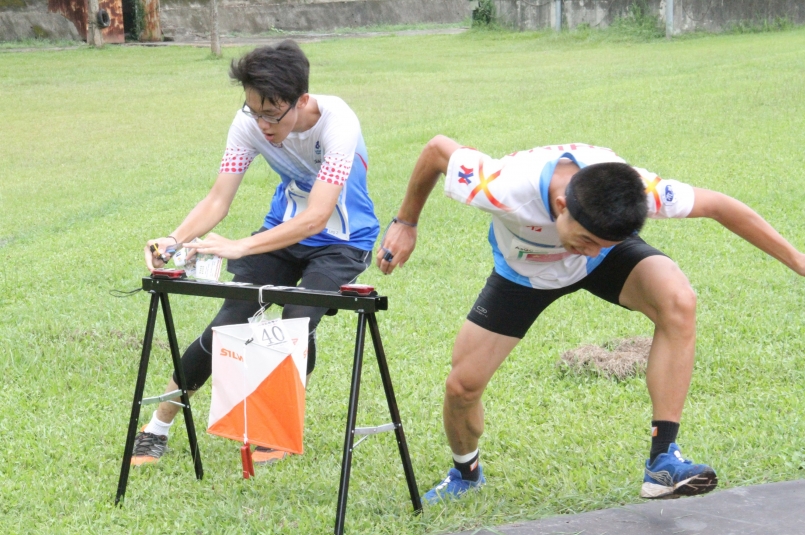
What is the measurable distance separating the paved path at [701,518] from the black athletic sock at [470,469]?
387mm

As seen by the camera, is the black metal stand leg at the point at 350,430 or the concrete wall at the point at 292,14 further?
the concrete wall at the point at 292,14

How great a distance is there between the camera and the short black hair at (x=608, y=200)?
10.8ft

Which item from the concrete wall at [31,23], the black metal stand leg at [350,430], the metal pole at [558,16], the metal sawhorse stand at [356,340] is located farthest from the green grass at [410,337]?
the concrete wall at [31,23]

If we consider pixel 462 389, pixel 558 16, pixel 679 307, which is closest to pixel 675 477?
pixel 679 307

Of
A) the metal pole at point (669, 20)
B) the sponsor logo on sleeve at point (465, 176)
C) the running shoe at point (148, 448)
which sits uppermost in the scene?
the metal pole at point (669, 20)

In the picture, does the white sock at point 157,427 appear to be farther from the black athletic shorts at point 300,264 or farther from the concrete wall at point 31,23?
the concrete wall at point 31,23

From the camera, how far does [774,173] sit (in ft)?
34.4

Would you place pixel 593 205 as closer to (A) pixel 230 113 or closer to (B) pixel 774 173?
(B) pixel 774 173

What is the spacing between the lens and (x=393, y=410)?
3.72 metres

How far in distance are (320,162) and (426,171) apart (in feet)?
2.70

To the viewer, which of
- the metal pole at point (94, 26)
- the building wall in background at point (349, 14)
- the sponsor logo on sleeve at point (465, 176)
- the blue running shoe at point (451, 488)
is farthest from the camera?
the metal pole at point (94, 26)

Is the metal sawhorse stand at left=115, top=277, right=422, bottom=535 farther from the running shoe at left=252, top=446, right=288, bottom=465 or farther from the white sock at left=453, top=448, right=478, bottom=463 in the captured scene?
the running shoe at left=252, top=446, right=288, bottom=465

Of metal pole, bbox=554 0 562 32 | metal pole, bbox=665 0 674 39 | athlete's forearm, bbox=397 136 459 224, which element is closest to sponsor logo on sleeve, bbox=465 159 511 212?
athlete's forearm, bbox=397 136 459 224

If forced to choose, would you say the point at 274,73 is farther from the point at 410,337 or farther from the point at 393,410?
the point at 410,337
